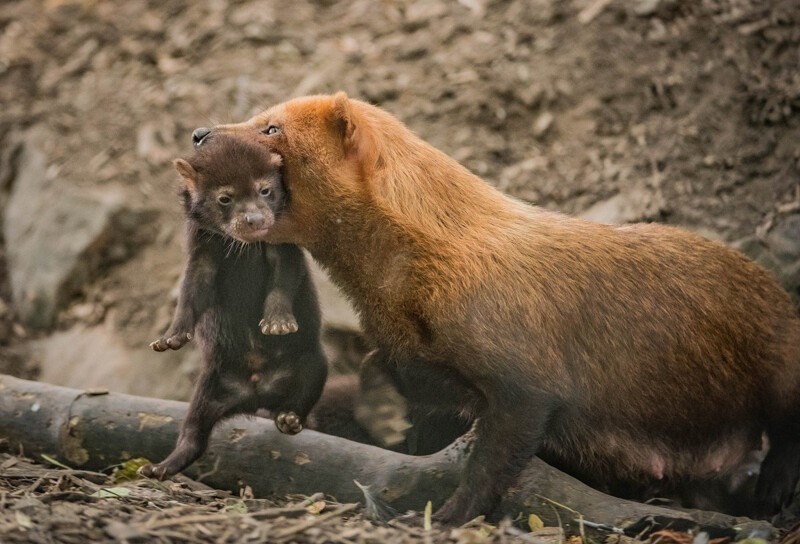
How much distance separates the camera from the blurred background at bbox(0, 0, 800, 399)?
8.11m

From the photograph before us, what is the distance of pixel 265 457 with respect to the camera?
19.0 feet

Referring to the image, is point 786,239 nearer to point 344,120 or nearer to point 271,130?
point 344,120

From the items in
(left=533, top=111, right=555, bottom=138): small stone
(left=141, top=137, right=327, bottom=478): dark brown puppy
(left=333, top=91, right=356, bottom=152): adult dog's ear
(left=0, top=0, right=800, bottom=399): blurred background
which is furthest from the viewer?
(left=533, top=111, right=555, bottom=138): small stone

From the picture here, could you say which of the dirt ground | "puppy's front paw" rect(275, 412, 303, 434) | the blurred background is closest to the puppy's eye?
"puppy's front paw" rect(275, 412, 303, 434)

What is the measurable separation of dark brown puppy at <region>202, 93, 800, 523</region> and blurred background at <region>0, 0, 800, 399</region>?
65.4 inches

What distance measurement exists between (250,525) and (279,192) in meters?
1.70

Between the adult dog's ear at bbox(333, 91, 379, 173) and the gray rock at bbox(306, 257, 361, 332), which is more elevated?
the adult dog's ear at bbox(333, 91, 379, 173)

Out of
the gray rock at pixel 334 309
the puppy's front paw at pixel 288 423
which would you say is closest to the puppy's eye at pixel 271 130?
the puppy's front paw at pixel 288 423

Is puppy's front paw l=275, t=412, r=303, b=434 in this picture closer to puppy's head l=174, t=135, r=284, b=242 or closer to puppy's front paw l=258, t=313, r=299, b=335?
puppy's front paw l=258, t=313, r=299, b=335

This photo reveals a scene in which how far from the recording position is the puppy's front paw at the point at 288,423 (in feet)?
18.4

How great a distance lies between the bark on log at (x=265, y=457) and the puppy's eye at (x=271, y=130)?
5.68 ft

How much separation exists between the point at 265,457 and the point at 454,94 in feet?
14.9

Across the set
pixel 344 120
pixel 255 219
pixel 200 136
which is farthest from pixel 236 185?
pixel 344 120

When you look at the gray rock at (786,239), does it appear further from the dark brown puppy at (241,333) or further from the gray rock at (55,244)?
the gray rock at (55,244)
